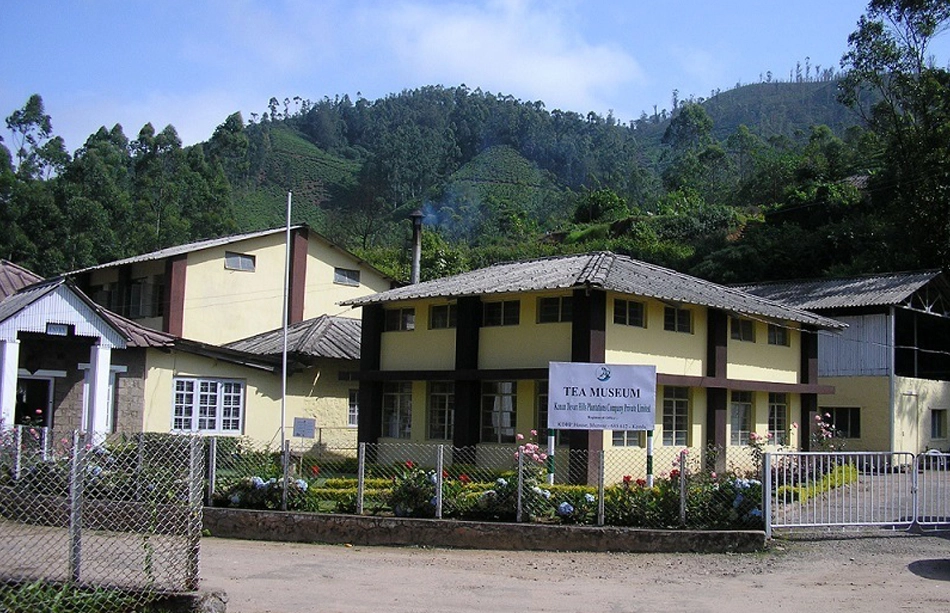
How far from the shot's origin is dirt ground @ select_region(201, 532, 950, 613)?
1058 centimetres

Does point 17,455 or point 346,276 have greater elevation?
point 346,276

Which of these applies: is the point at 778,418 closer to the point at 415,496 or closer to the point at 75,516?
the point at 415,496

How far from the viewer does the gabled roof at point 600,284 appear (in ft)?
71.5

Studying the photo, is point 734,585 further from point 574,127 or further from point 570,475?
point 574,127

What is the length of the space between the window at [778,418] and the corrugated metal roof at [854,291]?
519 cm

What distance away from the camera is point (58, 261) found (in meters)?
49.2

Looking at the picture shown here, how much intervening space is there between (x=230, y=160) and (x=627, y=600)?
294 ft

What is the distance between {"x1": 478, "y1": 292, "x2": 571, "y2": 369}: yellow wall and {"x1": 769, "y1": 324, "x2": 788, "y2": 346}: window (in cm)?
→ 768

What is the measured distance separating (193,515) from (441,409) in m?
16.4

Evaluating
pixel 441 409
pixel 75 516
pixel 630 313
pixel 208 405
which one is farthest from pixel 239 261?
pixel 75 516

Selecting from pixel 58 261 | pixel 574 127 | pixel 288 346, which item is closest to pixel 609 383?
pixel 288 346

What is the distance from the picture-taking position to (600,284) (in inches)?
822

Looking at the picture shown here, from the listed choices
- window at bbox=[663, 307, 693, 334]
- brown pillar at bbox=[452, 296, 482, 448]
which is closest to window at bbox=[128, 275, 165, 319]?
brown pillar at bbox=[452, 296, 482, 448]

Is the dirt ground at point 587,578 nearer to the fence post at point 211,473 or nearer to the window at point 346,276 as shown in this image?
the fence post at point 211,473
